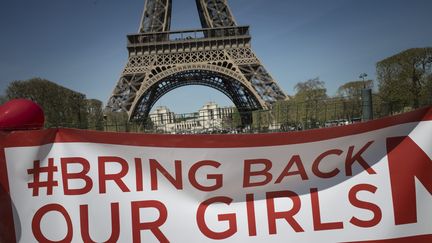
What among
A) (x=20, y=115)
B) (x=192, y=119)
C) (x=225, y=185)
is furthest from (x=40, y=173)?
(x=192, y=119)

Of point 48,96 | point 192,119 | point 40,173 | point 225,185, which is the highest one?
point 48,96

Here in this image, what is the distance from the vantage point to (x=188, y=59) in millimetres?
29156

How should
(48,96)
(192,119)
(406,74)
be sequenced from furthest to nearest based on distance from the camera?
(406,74), (48,96), (192,119)

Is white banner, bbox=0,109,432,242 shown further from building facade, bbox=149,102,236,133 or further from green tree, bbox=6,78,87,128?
green tree, bbox=6,78,87,128

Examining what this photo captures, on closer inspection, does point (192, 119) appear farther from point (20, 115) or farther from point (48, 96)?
point (48, 96)

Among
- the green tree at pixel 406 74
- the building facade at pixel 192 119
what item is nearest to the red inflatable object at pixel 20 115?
the building facade at pixel 192 119

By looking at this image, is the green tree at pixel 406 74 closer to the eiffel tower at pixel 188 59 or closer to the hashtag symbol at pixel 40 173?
the eiffel tower at pixel 188 59

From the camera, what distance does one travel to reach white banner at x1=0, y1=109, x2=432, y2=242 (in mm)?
1879

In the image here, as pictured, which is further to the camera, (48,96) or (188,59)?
(188,59)

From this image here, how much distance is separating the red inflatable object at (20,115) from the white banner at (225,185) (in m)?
0.65

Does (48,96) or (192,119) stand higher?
(48,96)

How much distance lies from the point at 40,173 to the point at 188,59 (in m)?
27.9

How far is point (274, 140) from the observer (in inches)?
77.0

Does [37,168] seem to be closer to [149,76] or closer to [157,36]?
[149,76]
